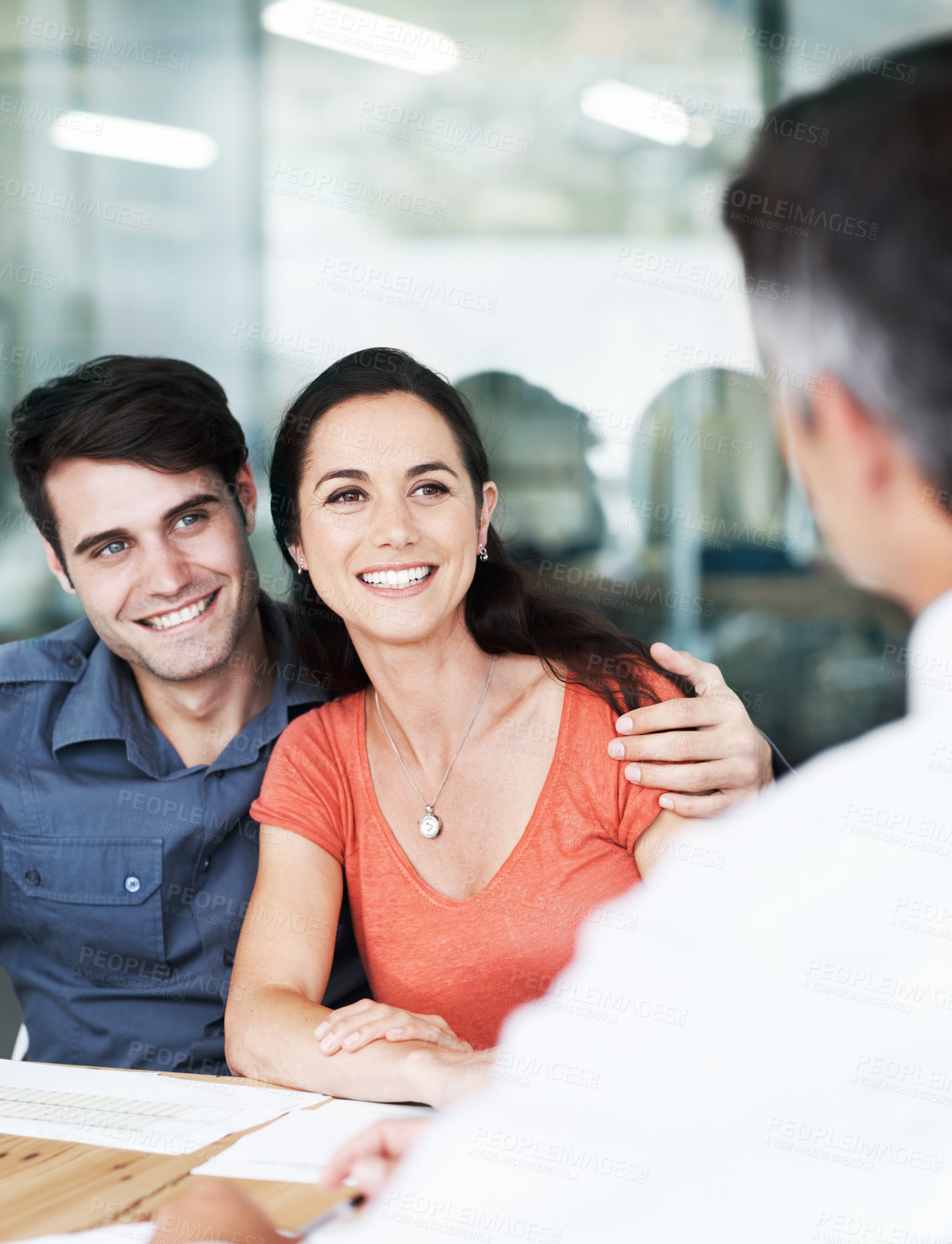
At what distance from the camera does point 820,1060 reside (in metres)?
0.73

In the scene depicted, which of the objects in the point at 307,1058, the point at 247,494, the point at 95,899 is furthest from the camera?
the point at 247,494

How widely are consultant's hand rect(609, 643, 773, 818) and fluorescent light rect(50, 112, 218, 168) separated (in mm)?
4021

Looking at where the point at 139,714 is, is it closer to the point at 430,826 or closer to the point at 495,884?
the point at 430,826

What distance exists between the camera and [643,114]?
4797mm

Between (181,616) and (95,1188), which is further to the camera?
(181,616)

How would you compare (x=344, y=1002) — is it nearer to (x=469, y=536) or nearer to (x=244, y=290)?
(x=469, y=536)

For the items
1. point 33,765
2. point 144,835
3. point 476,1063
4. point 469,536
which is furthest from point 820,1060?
point 33,765

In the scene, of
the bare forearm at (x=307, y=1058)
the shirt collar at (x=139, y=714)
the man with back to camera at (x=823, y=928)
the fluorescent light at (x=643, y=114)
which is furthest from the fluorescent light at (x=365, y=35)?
the man with back to camera at (x=823, y=928)

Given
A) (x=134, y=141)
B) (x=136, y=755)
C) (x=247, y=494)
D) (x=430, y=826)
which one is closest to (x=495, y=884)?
(x=430, y=826)

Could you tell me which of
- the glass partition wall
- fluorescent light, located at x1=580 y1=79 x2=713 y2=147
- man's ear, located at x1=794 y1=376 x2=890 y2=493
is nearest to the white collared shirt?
man's ear, located at x1=794 y1=376 x2=890 y2=493

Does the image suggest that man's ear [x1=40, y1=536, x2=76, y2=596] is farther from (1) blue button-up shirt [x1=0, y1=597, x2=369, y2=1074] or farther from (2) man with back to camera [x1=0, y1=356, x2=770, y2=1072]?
(1) blue button-up shirt [x1=0, y1=597, x2=369, y2=1074]

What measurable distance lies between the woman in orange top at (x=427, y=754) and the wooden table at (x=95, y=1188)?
33 centimetres

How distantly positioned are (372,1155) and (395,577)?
91 cm

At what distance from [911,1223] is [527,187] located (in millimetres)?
4743
